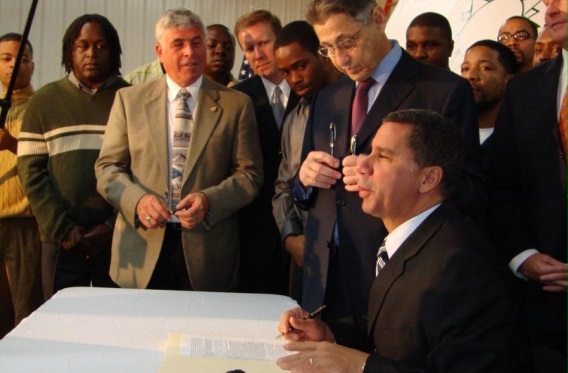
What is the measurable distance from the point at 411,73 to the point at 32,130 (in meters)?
1.88

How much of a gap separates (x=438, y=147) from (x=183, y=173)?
4.64 feet

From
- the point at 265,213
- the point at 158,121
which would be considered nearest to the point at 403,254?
the point at 158,121

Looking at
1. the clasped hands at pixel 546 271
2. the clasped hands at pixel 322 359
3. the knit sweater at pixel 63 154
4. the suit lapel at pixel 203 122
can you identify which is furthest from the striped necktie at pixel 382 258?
the knit sweater at pixel 63 154

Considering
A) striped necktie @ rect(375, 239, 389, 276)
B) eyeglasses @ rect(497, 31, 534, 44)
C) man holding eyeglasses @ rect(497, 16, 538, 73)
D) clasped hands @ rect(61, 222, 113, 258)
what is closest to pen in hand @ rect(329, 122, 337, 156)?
striped necktie @ rect(375, 239, 389, 276)

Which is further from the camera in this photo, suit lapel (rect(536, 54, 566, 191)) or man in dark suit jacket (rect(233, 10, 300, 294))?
man in dark suit jacket (rect(233, 10, 300, 294))

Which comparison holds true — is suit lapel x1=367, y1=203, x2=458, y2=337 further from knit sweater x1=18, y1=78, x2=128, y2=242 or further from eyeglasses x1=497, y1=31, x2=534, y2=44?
eyeglasses x1=497, y1=31, x2=534, y2=44

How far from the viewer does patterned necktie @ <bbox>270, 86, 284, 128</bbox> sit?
3441 mm

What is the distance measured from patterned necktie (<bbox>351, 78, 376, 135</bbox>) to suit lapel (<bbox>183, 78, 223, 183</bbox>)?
785mm

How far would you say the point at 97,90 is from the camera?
345 centimetres

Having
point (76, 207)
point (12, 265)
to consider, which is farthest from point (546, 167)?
point (12, 265)

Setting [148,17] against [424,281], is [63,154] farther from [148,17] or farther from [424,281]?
[148,17]

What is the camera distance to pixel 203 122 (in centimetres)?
303

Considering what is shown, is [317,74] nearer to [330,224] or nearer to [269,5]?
[330,224]

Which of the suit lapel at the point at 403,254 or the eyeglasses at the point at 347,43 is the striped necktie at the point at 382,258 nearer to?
the suit lapel at the point at 403,254
